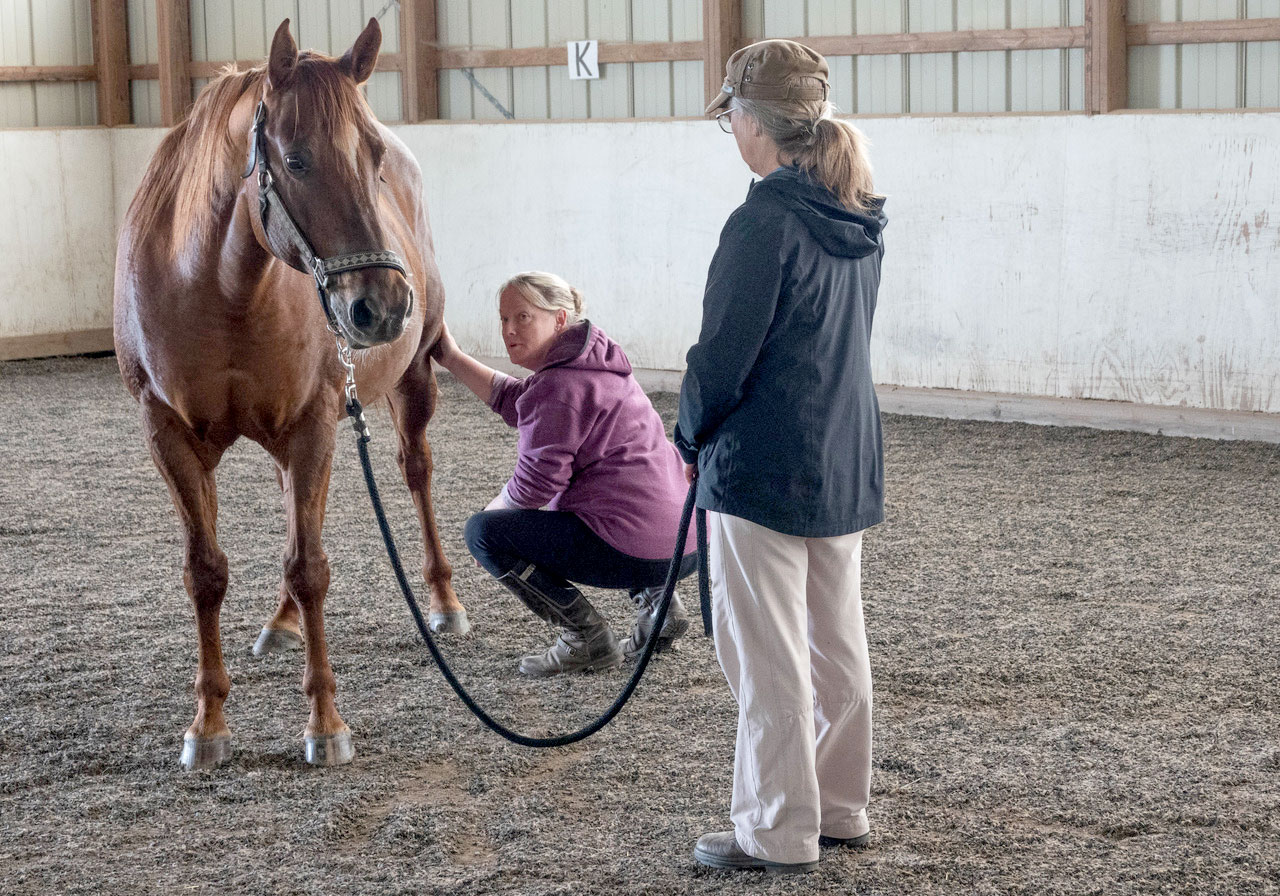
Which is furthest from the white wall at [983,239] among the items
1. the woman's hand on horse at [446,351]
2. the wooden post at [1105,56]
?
the woman's hand on horse at [446,351]

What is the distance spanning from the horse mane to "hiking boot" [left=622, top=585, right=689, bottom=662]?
1305 mm

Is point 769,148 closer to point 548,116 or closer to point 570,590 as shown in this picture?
point 570,590

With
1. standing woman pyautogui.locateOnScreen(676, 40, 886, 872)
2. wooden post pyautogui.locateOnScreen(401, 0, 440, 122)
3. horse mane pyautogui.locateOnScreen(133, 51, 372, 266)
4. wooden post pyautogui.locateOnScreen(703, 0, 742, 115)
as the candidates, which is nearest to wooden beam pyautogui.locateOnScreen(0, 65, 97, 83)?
wooden post pyautogui.locateOnScreen(401, 0, 440, 122)

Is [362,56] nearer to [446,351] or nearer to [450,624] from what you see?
[446,351]

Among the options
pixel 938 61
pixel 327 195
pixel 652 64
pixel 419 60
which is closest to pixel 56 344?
pixel 419 60

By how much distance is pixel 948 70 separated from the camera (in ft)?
22.3

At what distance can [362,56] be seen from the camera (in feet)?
8.66

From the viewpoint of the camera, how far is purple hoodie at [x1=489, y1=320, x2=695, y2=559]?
3.17 meters

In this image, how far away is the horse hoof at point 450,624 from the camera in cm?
374

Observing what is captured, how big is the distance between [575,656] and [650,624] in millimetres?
195

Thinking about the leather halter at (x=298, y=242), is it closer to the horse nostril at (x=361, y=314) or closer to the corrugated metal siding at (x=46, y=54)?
the horse nostril at (x=361, y=314)

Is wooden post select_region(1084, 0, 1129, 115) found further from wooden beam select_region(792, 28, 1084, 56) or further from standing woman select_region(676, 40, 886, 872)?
standing woman select_region(676, 40, 886, 872)

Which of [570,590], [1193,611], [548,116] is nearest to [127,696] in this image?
[570,590]

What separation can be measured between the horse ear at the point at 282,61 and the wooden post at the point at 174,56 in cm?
722
